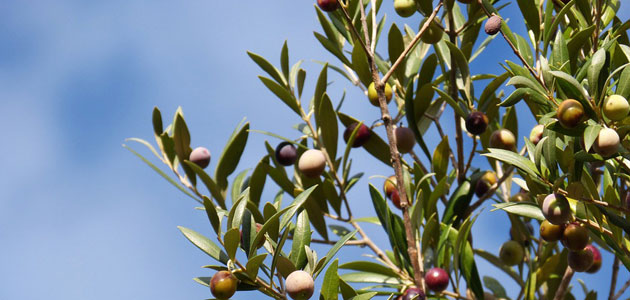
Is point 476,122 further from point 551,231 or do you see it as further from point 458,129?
point 551,231

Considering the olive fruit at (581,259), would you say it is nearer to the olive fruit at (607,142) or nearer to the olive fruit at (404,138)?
the olive fruit at (607,142)

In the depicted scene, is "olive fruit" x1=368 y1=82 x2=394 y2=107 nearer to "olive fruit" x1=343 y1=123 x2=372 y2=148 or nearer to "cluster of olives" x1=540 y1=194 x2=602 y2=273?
"olive fruit" x1=343 y1=123 x2=372 y2=148

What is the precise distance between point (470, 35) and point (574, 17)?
423 millimetres

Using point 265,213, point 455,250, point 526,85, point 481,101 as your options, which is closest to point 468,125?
point 481,101

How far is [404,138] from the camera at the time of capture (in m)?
2.43

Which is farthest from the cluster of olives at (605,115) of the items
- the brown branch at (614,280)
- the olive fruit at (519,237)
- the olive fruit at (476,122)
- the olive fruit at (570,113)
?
the olive fruit at (519,237)

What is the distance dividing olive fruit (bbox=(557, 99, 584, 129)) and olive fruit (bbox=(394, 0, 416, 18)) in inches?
33.5

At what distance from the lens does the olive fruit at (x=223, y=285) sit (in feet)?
5.29

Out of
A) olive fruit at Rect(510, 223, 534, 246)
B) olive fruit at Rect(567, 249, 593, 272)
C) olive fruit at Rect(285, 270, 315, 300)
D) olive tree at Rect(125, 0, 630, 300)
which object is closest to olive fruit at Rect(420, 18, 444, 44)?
olive tree at Rect(125, 0, 630, 300)

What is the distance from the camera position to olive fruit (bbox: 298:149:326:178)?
2307 mm

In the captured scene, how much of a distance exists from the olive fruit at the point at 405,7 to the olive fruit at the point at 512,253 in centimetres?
100

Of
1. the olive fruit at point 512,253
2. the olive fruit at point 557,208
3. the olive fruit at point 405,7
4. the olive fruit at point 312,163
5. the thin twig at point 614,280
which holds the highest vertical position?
the olive fruit at point 405,7

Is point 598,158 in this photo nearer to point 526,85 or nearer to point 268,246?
point 526,85

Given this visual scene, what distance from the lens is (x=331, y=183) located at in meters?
2.45
